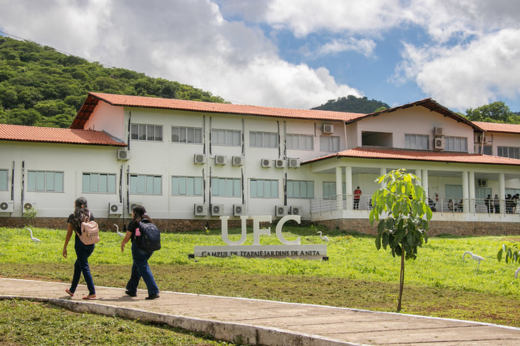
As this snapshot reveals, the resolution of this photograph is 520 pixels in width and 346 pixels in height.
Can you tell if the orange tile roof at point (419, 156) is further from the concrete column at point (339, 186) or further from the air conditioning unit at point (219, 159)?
the air conditioning unit at point (219, 159)

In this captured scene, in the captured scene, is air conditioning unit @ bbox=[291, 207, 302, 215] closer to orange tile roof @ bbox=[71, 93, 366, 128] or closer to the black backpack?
orange tile roof @ bbox=[71, 93, 366, 128]

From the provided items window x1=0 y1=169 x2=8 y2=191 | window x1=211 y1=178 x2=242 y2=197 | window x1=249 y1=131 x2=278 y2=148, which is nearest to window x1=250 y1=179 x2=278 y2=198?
window x1=211 y1=178 x2=242 y2=197

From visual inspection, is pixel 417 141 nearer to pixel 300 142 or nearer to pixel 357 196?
pixel 357 196

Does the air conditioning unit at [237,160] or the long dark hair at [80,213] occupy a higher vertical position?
the air conditioning unit at [237,160]

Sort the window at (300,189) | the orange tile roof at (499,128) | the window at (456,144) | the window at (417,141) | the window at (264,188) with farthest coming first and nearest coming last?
the orange tile roof at (499,128), the window at (456,144), the window at (417,141), the window at (300,189), the window at (264,188)

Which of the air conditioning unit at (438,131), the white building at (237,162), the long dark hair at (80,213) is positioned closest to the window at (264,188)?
the white building at (237,162)

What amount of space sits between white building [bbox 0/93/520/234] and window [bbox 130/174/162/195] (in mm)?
47

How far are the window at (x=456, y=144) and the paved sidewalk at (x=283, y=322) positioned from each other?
93.0ft

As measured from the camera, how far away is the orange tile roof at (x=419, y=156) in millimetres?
31906

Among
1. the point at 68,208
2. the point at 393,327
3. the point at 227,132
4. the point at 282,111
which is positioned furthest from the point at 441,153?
the point at 393,327

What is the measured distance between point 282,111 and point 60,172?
12.2 m

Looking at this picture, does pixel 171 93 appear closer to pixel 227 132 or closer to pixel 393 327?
pixel 227 132

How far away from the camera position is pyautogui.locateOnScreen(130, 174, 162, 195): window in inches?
1195

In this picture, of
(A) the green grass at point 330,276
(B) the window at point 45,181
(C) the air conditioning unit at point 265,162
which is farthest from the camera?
(C) the air conditioning unit at point 265,162
